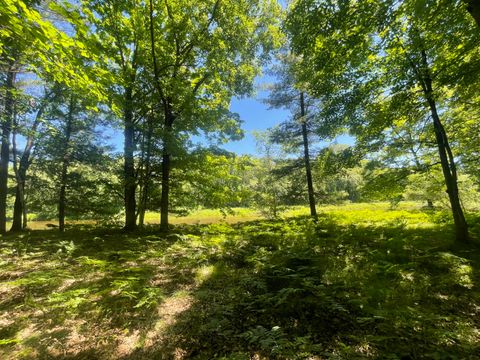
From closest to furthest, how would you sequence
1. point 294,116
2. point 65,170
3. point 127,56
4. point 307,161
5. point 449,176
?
point 449,176, point 127,56, point 65,170, point 307,161, point 294,116

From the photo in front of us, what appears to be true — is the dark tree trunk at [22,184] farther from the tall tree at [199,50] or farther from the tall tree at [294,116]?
the tall tree at [294,116]

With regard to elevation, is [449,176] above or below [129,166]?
below

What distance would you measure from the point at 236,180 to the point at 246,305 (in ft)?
26.3

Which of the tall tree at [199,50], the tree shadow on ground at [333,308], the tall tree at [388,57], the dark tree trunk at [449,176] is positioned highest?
the tall tree at [199,50]

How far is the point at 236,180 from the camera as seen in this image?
37.6ft

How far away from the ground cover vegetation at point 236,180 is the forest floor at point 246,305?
0.09 ft

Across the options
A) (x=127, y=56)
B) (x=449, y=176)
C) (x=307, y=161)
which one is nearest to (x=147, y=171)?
(x=127, y=56)

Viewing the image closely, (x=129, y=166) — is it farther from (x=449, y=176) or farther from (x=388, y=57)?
(x=449, y=176)

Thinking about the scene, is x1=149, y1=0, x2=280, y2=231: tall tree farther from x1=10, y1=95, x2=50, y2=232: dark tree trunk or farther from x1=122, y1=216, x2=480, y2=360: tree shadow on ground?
x1=10, y1=95, x2=50, y2=232: dark tree trunk

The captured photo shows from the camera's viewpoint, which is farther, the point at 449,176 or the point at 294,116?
the point at 294,116

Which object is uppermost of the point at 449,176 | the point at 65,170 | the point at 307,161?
the point at 307,161

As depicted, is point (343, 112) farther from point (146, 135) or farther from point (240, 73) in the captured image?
point (146, 135)

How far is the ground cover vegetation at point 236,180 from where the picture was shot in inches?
120

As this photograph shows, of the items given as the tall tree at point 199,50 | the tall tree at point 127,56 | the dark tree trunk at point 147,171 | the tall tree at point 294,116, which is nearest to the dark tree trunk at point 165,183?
the tall tree at point 199,50
